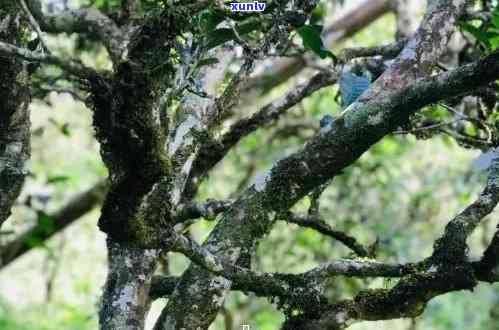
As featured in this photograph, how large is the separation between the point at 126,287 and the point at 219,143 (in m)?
0.53

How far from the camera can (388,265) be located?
1.65 metres

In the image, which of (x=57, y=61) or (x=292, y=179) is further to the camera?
(x=292, y=179)

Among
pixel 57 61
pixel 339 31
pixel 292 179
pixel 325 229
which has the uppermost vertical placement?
pixel 339 31

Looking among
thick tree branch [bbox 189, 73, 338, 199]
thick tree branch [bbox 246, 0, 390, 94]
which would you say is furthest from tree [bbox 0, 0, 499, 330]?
thick tree branch [bbox 246, 0, 390, 94]

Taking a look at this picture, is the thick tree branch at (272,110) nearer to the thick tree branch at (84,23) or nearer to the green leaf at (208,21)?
the thick tree branch at (84,23)

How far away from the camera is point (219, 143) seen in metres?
2.13

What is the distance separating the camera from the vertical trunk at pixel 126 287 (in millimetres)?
1726

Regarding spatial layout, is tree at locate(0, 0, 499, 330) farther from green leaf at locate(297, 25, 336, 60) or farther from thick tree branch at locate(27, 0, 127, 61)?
thick tree branch at locate(27, 0, 127, 61)

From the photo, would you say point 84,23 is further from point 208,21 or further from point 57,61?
point 57,61

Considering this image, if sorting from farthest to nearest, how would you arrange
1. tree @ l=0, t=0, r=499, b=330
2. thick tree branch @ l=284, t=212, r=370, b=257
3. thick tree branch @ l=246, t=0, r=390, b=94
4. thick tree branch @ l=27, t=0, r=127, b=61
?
thick tree branch @ l=246, t=0, r=390, b=94 → thick tree branch @ l=27, t=0, r=127, b=61 → thick tree branch @ l=284, t=212, r=370, b=257 → tree @ l=0, t=0, r=499, b=330

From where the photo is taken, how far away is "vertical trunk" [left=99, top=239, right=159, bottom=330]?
67.9 inches

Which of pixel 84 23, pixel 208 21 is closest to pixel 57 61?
pixel 208 21

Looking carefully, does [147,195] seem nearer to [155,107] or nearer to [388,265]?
[155,107]

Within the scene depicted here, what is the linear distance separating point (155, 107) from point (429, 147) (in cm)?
562
